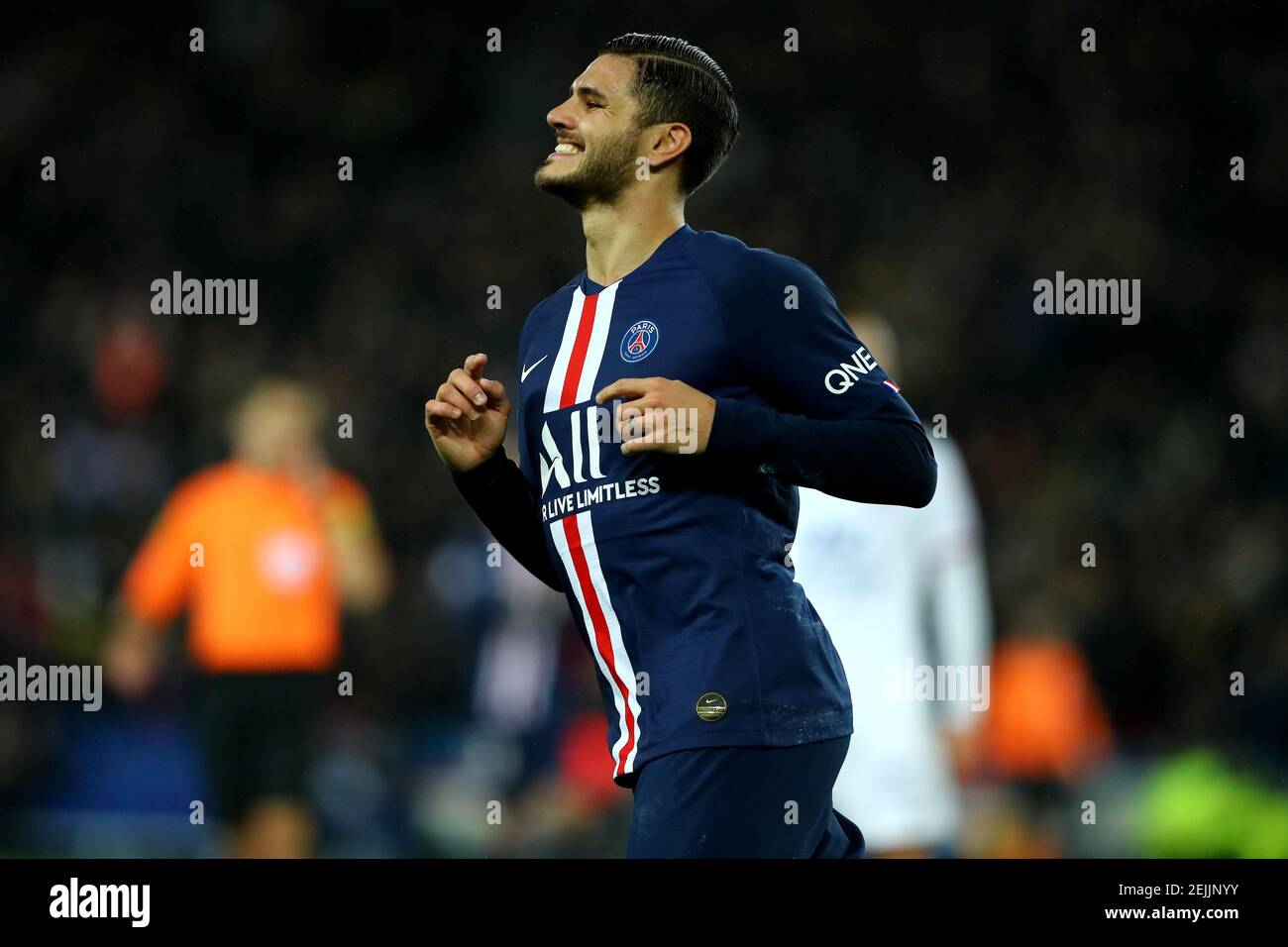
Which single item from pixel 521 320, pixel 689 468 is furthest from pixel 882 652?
pixel 521 320

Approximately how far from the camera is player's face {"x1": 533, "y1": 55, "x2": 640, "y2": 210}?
3223 millimetres

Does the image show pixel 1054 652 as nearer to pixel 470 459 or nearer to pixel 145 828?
pixel 145 828

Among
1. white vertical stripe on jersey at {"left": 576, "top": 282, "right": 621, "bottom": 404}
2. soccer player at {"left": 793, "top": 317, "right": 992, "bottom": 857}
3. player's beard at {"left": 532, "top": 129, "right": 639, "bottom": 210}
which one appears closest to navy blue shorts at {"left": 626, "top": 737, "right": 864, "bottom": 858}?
white vertical stripe on jersey at {"left": 576, "top": 282, "right": 621, "bottom": 404}

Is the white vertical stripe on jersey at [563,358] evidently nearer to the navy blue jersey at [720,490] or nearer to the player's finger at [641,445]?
the navy blue jersey at [720,490]

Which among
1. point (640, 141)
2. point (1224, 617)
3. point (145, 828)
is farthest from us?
point (1224, 617)

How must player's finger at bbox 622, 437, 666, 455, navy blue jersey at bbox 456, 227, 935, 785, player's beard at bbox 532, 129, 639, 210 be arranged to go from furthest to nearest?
1. player's beard at bbox 532, 129, 639, 210
2. navy blue jersey at bbox 456, 227, 935, 785
3. player's finger at bbox 622, 437, 666, 455

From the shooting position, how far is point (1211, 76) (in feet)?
38.2

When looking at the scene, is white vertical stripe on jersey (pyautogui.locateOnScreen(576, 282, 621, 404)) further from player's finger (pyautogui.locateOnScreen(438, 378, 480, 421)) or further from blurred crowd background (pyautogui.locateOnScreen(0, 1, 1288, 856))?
blurred crowd background (pyautogui.locateOnScreen(0, 1, 1288, 856))

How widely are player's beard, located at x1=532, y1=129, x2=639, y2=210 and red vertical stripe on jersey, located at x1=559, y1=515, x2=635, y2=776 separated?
26.0 inches

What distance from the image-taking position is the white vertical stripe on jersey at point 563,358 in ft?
10.4

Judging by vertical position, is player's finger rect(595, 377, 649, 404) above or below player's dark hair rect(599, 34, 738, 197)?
below
